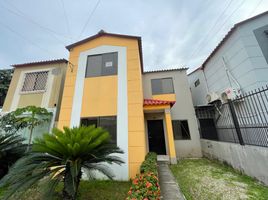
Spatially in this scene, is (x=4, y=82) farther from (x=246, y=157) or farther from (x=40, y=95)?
(x=246, y=157)

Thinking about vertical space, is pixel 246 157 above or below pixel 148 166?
above

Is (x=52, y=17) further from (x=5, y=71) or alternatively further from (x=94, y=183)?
(x=5, y=71)

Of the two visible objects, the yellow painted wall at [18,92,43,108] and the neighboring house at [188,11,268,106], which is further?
the yellow painted wall at [18,92,43,108]

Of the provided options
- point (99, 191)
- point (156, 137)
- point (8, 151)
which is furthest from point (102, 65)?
point (156, 137)

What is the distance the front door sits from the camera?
9.16 metres

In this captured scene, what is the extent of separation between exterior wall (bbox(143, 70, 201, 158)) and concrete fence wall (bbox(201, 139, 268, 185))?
187 cm

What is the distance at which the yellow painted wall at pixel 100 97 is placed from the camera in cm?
640

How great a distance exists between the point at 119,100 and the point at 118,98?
0.13 meters

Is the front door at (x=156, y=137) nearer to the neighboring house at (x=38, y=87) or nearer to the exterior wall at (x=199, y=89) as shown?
the exterior wall at (x=199, y=89)

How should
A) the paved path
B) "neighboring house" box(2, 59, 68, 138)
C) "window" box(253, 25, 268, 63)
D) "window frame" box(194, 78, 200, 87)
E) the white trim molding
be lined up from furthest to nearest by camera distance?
"window frame" box(194, 78, 200, 87)
"neighboring house" box(2, 59, 68, 138)
"window" box(253, 25, 268, 63)
the white trim molding
the paved path

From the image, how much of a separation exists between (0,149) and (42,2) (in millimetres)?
6783

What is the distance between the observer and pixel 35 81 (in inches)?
354

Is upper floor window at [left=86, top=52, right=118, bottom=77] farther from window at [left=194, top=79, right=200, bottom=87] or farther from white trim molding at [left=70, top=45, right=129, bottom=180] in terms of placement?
window at [left=194, top=79, right=200, bottom=87]

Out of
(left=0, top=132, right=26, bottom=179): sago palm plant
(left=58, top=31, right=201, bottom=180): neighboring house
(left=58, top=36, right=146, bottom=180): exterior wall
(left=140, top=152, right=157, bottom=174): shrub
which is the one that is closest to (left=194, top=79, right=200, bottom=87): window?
(left=58, top=31, right=201, bottom=180): neighboring house
